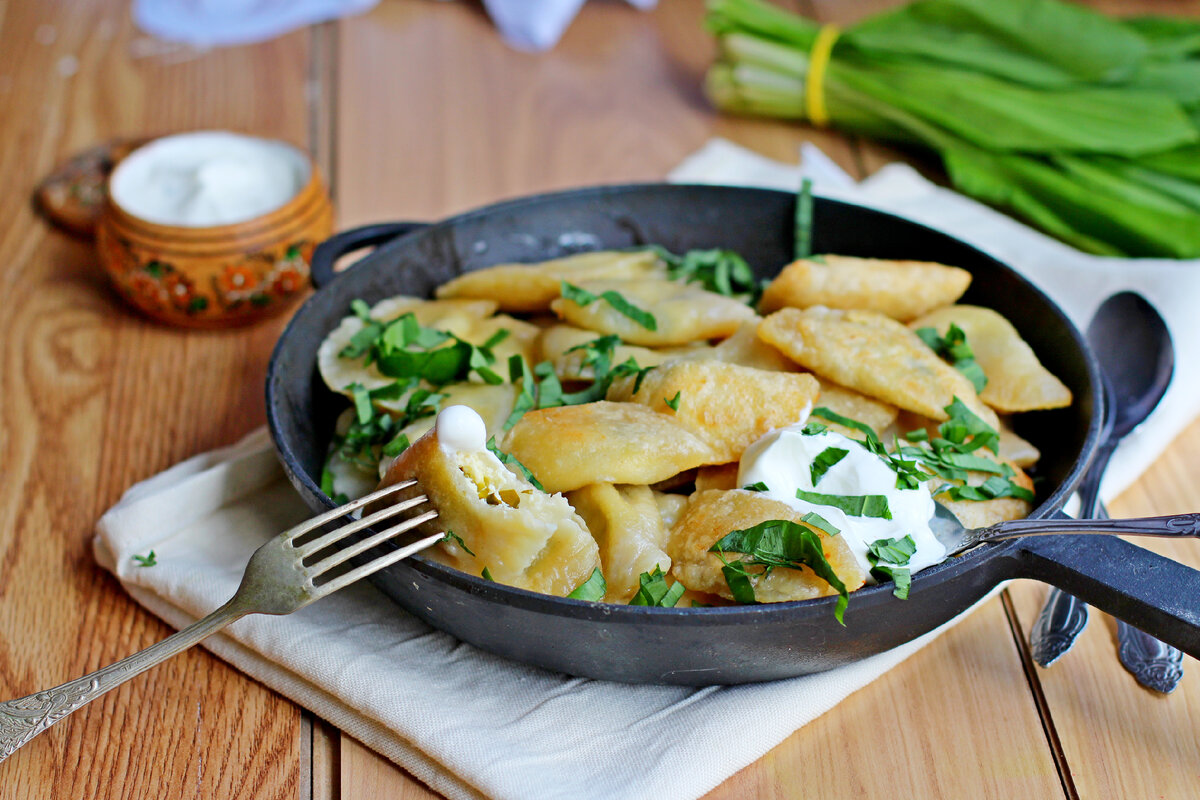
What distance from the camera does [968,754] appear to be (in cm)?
143

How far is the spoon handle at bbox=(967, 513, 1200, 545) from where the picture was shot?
1.28 m

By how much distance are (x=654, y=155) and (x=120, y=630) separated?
1.92 metres

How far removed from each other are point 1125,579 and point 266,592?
104 centimetres

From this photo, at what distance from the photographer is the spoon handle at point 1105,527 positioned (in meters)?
1.28

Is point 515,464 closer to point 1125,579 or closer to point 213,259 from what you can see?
point 1125,579

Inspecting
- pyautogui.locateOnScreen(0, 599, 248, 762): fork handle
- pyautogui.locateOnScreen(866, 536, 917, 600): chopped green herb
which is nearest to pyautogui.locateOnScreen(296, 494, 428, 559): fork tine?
pyautogui.locateOnScreen(0, 599, 248, 762): fork handle

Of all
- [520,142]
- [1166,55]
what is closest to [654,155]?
[520,142]

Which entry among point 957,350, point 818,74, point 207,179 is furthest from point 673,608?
point 818,74

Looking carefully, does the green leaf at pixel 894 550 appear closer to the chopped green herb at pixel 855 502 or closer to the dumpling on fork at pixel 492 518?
the chopped green herb at pixel 855 502

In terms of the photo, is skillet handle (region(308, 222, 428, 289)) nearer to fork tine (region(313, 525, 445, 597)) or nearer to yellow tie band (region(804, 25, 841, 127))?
fork tine (region(313, 525, 445, 597))

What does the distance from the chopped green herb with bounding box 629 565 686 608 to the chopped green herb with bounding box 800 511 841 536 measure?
18cm

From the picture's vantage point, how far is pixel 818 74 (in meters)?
→ 3.04

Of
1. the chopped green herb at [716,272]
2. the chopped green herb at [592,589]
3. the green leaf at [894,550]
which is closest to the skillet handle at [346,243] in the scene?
the chopped green herb at [716,272]

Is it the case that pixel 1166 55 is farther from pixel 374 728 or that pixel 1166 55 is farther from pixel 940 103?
pixel 374 728
